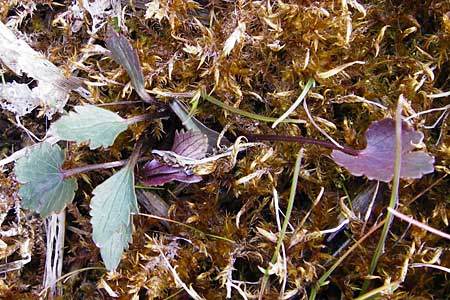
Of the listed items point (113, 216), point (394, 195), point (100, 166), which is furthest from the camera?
point (100, 166)

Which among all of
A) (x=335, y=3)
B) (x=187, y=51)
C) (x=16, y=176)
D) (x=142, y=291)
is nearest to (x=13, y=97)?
(x=16, y=176)

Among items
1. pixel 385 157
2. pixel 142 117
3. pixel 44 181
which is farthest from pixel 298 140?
pixel 44 181

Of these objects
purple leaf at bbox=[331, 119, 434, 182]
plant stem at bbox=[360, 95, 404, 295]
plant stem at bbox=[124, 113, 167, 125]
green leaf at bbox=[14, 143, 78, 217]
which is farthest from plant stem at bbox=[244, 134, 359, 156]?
green leaf at bbox=[14, 143, 78, 217]

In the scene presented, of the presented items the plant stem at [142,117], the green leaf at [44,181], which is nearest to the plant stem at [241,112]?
the plant stem at [142,117]

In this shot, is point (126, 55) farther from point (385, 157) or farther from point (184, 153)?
point (385, 157)

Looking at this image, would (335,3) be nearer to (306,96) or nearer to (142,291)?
(306,96)
